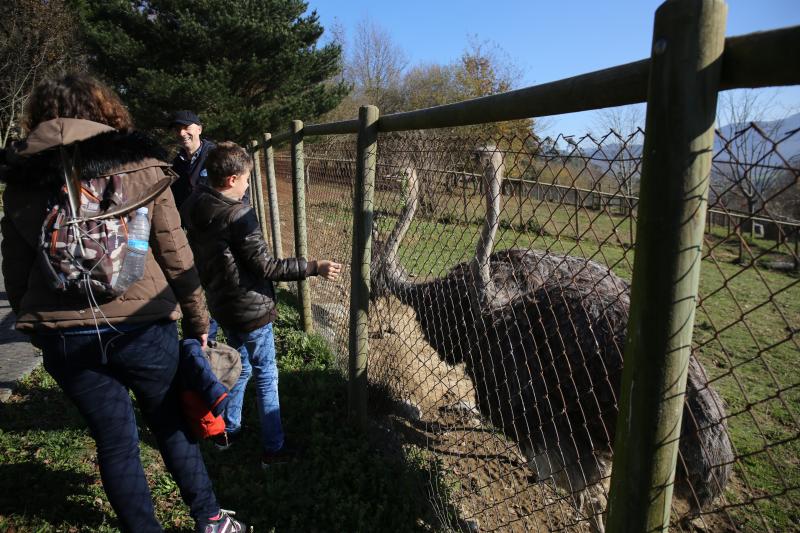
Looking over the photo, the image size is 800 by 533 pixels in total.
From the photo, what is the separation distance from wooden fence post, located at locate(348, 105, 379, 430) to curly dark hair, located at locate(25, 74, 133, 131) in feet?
3.58

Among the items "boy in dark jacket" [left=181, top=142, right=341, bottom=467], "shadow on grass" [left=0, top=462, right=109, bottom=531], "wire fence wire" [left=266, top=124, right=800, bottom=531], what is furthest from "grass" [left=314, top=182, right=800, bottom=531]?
"shadow on grass" [left=0, top=462, right=109, bottom=531]

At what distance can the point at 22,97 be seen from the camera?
18609 millimetres

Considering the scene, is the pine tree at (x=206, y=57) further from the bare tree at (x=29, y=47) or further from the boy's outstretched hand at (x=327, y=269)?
the boy's outstretched hand at (x=327, y=269)

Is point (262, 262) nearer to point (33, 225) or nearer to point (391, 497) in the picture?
point (33, 225)

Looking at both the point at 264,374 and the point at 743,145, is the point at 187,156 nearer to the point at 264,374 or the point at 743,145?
the point at 264,374

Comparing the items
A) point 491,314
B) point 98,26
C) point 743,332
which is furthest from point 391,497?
point 98,26

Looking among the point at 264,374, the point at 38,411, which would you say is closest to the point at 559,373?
the point at 264,374

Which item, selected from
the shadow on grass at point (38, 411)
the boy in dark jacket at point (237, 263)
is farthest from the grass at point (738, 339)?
the shadow on grass at point (38, 411)

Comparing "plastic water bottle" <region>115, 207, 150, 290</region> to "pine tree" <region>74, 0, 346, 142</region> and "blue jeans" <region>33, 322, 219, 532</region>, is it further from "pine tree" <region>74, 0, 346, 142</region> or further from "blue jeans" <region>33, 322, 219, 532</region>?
"pine tree" <region>74, 0, 346, 142</region>

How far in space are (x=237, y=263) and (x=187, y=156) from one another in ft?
5.86

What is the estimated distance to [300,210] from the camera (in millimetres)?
4090

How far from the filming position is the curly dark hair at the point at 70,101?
68.5 inches

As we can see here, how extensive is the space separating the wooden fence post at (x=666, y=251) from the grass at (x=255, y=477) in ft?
5.22

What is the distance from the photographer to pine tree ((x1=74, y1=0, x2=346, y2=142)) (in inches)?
541
